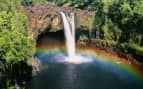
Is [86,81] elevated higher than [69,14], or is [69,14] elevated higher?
[69,14]

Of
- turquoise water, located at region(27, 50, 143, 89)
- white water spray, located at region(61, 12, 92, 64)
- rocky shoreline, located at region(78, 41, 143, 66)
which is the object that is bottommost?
turquoise water, located at region(27, 50, 143, 89)

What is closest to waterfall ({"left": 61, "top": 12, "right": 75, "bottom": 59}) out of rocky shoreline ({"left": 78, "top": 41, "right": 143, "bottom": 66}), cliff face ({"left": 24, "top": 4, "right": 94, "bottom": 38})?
cliff face ({"left": 24, "top": 4, "right": 94, "bottom": 38})

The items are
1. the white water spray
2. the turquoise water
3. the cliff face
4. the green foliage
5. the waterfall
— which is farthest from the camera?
the waterfall

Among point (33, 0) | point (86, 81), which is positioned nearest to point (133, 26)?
point (86, 81)

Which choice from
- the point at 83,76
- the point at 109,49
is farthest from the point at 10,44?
the point at 109,49

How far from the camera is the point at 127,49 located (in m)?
82.6

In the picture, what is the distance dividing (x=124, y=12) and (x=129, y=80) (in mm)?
22990

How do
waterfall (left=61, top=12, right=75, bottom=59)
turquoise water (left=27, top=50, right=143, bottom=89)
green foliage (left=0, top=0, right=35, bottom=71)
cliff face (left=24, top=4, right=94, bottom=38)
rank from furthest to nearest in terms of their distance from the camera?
1. waterfall (left=61, top=12, right=75, bottom=59)
2. cliff face (left=24, top=4, right=94, bottom=38)
3. turquoise water (left=27, top=50, right=143, bottom=89)
4. green foliage (left=0, top=0, right=35, bottom=71)

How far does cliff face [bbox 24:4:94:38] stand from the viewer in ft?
284

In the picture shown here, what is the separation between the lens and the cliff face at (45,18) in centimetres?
8644

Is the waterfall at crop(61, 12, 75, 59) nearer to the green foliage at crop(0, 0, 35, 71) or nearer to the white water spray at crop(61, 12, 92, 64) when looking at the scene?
the white water spray at crop(61, 12, 92, 64)

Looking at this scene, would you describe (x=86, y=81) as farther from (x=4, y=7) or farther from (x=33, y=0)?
(x=33, y=0)

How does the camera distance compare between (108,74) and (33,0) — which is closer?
(108,74)

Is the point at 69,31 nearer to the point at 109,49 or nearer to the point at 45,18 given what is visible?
the point at 45,18
